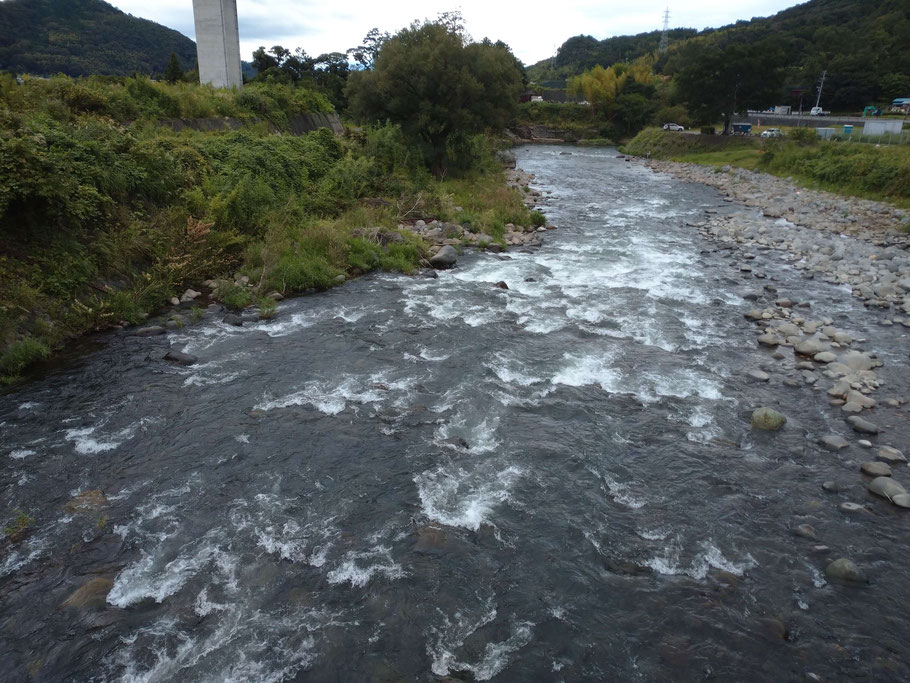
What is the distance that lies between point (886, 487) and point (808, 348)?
469 centimetres

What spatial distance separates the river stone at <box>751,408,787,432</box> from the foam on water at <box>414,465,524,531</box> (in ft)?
13.5

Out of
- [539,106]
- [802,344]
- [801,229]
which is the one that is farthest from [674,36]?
[802,344]

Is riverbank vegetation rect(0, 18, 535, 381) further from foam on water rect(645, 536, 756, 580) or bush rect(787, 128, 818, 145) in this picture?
bush rect(787, 128, 818, 145)

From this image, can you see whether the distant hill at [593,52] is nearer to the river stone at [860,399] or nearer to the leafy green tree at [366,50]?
Result: the leafy green tree at [366,50]

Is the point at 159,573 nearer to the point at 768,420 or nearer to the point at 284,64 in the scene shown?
the point at 768,420

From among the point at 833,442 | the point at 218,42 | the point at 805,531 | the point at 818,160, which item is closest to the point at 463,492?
the point at 805,531

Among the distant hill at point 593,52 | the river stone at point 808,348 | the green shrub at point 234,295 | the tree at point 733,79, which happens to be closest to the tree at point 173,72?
the green shrub at point 234,295

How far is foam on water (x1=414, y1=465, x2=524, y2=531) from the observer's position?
6.72 meters

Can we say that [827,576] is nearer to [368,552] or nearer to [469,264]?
[368,552]

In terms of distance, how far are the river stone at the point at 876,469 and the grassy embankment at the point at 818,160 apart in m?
22.7

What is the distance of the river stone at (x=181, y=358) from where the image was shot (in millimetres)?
10398

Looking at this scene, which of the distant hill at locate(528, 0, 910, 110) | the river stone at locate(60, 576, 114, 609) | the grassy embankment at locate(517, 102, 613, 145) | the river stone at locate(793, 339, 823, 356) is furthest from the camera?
the grassy embankment at locate(517, 102, 613, 145)

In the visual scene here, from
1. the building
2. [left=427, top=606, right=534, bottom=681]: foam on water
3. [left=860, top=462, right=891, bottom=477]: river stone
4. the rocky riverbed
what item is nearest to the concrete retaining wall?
the building

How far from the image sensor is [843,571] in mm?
5844
